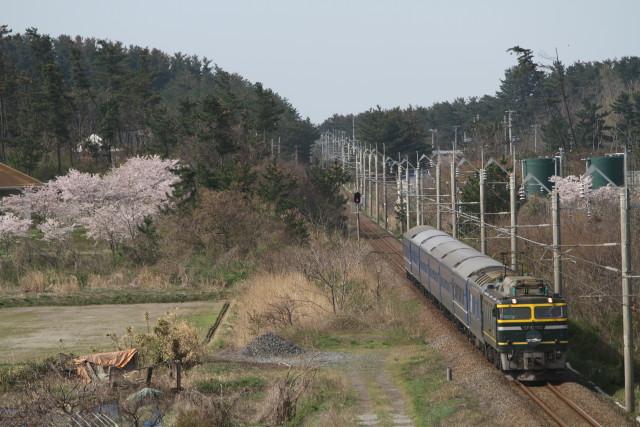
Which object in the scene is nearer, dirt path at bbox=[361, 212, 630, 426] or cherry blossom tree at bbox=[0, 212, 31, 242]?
dirt path at bbox=[361, 212, 630, 426]

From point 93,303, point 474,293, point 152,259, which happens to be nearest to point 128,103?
point 152,259

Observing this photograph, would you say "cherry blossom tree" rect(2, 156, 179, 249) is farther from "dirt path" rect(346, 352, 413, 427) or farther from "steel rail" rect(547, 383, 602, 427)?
"steel rail" rect(547, 383, 602, 427)

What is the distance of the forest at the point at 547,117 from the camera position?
370ft

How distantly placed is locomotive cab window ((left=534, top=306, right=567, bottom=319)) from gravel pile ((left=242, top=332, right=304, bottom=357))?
411 inches

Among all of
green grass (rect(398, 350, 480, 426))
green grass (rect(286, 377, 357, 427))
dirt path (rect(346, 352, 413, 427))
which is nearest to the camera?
green grass (rect(398, 350, 480, 426))

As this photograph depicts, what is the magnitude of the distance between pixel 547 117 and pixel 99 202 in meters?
106

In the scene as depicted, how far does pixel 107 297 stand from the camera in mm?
53625

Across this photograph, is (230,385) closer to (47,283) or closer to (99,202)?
(47,283)

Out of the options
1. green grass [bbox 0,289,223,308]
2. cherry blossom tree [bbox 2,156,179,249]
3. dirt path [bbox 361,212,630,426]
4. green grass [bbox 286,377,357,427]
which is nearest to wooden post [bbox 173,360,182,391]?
green grass [bbox 286,377,357,427]

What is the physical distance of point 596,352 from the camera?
30.6 metres

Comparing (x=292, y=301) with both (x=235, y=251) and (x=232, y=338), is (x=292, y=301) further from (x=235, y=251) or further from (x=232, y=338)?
(x=235, y=251)

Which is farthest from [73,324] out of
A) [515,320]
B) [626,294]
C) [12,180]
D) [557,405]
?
[12,180]

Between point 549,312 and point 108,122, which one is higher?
point 108,122

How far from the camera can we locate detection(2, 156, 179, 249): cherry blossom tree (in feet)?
216
